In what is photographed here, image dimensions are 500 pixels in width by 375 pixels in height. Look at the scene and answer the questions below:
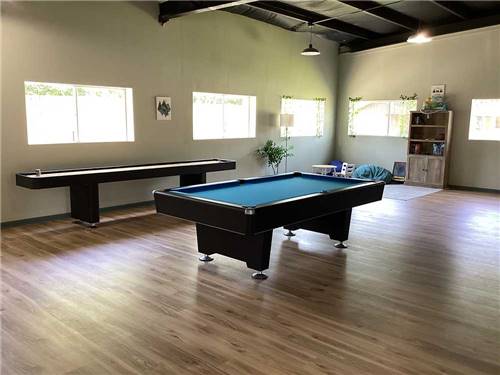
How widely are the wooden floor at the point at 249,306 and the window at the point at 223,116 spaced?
Result: 3216mm

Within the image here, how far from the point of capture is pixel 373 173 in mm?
10125

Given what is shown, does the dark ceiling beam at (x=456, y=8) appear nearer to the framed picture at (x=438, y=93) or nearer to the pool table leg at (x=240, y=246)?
the framed picture at (x=438, y=93)

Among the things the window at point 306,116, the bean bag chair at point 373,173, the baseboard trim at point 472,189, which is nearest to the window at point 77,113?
the window at point 306,116

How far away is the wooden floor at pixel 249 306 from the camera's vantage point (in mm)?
2586

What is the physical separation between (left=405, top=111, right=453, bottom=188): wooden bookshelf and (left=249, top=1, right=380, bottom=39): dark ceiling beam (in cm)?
218

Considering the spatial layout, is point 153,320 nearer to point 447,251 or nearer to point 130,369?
point 130,369

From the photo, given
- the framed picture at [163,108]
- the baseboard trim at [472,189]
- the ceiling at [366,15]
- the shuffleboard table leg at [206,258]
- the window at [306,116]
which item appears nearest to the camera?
the shuffleboard table leg at [206,258]

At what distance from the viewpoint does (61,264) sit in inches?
168

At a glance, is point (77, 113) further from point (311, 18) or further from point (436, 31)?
point (436, 31)

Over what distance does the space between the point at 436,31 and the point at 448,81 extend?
1.09 m

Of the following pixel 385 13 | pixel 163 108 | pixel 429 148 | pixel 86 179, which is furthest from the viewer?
pixel 429 148

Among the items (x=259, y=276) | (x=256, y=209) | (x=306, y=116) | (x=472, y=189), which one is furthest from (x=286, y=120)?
(x=256, y=209)

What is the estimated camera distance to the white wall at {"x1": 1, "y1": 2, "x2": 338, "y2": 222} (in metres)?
5.64

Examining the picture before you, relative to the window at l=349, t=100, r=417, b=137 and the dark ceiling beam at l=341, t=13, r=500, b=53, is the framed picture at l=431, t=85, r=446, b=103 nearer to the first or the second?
the window at l=349, t=100, r=417, b=137
